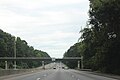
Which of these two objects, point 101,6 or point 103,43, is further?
point 103,43

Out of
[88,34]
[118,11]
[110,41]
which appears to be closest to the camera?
[118,11]

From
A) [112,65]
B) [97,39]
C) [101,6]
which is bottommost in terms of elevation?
[112,65]

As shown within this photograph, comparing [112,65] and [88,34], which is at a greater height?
[88,34]

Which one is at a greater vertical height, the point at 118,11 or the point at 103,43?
the point at 118,11

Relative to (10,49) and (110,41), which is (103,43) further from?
(10,49)

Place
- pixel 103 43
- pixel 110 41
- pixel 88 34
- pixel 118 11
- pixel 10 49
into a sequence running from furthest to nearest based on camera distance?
pixel 10 49 < pixel 88 34 < pixel 103 43 < pixel 110 41 < pixel 118 11

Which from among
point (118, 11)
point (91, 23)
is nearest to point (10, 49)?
point (91, 23)

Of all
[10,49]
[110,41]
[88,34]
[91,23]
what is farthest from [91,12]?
[10,49]

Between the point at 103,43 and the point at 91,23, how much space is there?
5079 millimetres

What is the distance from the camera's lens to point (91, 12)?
6009 cm

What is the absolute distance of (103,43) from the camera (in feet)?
195

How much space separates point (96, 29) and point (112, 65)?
265 inches

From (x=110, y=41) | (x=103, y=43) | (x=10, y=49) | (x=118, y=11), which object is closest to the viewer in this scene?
(x=118, y=11)

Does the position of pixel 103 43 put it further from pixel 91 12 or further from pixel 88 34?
pixel 88 34
